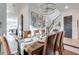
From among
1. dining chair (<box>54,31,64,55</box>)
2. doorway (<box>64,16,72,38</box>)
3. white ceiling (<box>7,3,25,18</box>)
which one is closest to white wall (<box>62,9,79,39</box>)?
doorway (<box>64,16,72,38</box>)

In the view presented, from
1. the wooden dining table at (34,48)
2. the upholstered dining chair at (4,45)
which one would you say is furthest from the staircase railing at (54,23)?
the upholstered dining chair at (4,45)

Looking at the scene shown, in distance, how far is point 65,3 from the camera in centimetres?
230

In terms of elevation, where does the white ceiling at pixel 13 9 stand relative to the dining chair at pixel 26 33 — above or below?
above

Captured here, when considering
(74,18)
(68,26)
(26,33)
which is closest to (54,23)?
(68,26)

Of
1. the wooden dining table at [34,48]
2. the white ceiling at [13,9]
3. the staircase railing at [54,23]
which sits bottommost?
the wooden dining table at [34,48]

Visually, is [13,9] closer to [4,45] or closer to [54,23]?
[4,45]

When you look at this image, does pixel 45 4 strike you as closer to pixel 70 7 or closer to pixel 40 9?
pixel 40 9

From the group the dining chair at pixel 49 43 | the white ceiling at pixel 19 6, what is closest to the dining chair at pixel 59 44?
the dining chair at pixel 49 43

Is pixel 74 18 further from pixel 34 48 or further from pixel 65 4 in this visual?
pixel 34 48

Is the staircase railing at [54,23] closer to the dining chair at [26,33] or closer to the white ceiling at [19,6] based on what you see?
the white ceiling at [19,6]

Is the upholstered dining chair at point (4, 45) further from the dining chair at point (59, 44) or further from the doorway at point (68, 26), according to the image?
the doorway at point (68, 26)

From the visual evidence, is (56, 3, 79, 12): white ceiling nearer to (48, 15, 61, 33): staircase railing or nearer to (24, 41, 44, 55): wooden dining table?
(48, 15, 61, 33): staircase railing

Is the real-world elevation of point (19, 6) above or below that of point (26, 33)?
above

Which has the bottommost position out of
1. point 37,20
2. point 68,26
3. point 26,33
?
point 26,33
